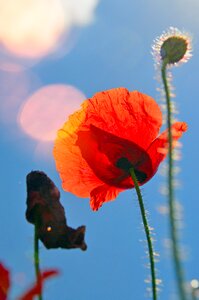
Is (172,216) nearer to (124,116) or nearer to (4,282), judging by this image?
(4,282)

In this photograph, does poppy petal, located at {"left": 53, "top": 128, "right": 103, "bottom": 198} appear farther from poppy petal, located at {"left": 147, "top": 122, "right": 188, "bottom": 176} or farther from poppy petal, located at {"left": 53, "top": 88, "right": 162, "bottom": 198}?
poppy petal, located at {"left": 147, "top": 122, "right": 188, "bottom": 176}

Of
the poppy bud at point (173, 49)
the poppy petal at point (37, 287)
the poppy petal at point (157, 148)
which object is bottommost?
the poppy petal at point (37, 287)

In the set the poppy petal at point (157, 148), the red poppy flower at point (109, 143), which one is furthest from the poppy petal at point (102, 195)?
the poppy petal at point (157, 148)

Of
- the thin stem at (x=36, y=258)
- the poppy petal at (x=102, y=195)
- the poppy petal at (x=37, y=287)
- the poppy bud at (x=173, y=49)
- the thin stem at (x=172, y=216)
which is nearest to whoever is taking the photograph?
the thin stem at (x=172, y=216)

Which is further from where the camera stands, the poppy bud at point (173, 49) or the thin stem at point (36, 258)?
the poppy bud at point (173, 49)

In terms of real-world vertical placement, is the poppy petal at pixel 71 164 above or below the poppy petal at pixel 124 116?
below

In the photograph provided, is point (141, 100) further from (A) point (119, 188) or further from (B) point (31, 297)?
(B) point (31, 297)

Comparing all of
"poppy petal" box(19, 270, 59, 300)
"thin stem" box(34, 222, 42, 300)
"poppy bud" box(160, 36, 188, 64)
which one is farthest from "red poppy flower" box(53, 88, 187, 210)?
"poppy petal" box(19, 270, 59, 300)

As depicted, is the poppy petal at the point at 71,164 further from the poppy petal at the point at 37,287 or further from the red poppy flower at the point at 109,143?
the poppy petal at the point at 37,287
